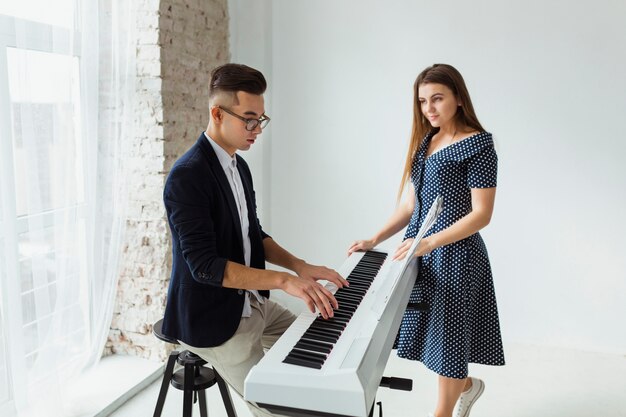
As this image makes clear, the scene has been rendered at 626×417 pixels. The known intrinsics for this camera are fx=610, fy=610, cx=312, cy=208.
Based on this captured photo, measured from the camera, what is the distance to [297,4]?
12.7 feet

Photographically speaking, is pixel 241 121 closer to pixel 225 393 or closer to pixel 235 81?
pixel 235 81

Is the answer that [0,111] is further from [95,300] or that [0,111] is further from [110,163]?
[95,300]

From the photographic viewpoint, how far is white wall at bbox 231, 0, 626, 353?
3473mm

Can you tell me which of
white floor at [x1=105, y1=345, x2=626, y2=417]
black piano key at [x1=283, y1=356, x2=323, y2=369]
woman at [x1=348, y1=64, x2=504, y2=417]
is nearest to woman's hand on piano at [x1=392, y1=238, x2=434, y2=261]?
woman at [x1=348, y1=64, x2=504, y2=417]

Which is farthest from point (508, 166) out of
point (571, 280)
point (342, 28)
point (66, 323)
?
point (66, 323)

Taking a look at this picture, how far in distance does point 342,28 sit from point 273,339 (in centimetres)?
224

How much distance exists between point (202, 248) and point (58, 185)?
96 cm

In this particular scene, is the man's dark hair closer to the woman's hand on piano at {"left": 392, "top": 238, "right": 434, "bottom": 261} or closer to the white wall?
the woman's hand on piano at {"left": 392, "top": 238, "right": 434, "bottom": 261}

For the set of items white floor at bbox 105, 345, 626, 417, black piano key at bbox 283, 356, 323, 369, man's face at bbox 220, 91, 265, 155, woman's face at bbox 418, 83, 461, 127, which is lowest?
white floor at bbox 105, 345, 626, 417

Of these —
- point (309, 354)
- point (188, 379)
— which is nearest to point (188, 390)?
point (188, 379)

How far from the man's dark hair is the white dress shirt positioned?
0.17m

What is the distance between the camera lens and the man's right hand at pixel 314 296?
5.88 ft

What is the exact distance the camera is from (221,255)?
6.54ft

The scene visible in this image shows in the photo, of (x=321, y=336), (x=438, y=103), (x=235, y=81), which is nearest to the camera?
(x=321, y=336)
